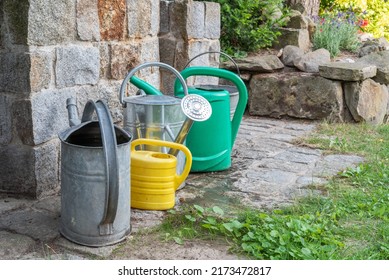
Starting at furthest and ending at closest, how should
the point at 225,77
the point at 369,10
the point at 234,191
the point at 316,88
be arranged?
the point at 369,10 → the point at 316,88 → the point at 225,77 → the point at 234,191

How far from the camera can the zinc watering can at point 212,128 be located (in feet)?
9.88

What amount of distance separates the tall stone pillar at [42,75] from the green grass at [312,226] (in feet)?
2.21

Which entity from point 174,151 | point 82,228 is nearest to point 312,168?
point 174,151

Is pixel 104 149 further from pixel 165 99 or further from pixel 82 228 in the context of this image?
pixel 165 99

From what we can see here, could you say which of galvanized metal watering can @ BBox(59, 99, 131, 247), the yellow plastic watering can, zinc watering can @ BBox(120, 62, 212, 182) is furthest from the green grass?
zinc watering can @ BBox(120, 62, 212, 182)

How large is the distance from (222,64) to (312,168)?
188cm

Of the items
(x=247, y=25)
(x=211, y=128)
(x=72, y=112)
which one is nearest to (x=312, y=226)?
(x=211, y=128)

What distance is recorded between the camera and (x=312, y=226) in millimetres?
2197

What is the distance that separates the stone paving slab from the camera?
2057 millimetres

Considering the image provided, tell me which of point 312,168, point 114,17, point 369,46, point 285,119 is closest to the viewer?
point 114,17

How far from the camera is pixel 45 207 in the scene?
2.44 m

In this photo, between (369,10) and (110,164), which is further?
(369,10)

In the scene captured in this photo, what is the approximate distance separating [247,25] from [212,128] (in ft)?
7.90

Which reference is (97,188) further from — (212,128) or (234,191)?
(212,128)
